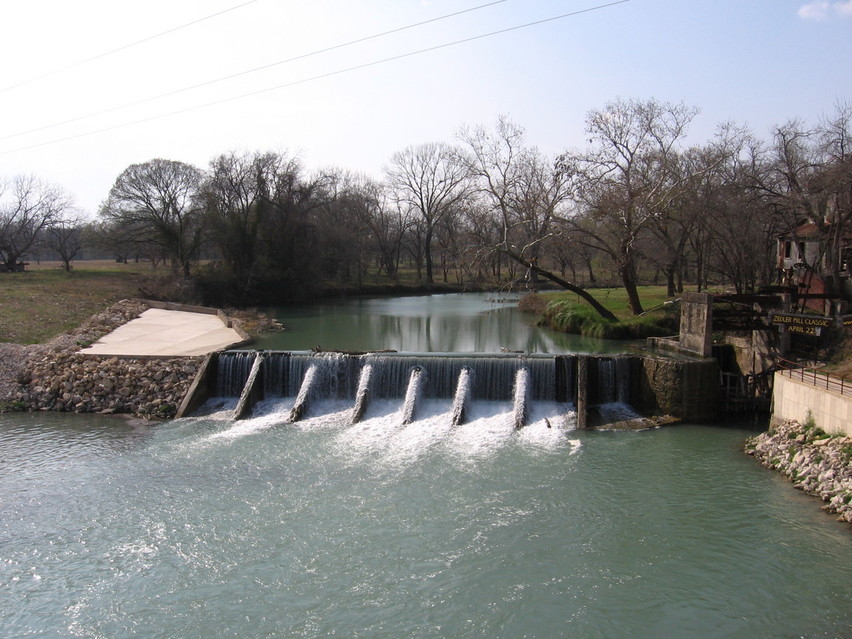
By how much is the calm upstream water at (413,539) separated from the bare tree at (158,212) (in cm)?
2972

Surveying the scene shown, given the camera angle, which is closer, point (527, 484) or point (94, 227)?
point (527, 484)

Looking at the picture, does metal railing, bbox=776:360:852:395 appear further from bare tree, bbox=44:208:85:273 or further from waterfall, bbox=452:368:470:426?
bare tree, bbox=44:208:85:273

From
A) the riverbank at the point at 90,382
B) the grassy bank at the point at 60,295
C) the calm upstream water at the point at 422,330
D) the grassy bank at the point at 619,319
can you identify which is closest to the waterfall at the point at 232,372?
the riverbank at the point at 90,382

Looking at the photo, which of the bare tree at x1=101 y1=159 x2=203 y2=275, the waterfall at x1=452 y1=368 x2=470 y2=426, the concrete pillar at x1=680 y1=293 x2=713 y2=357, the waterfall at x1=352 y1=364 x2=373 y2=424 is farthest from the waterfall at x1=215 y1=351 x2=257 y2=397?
the bare tree at x1=101 y1=159 x2=203 y2=275

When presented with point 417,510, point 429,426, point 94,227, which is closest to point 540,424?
point 429,426

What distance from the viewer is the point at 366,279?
55000 millimetres

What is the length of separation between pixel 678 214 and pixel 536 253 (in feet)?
26.1

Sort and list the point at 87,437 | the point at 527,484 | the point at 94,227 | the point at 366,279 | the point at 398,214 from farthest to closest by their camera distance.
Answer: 1. the point at 398,214
2. the point at 366,279
3. the point at 94,227
4. the point at 87,437
5. the point at 527,484

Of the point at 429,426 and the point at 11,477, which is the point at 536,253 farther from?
the point at 11,477

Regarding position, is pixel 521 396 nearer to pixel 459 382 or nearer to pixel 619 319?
pixel 459 382

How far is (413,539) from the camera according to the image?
9500 millimetres

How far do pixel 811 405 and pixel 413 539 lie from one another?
335 inches

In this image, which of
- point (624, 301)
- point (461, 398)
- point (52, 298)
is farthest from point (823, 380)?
point (52, 298)

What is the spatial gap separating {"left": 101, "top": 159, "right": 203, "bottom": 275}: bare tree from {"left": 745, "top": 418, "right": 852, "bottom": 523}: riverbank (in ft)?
119
